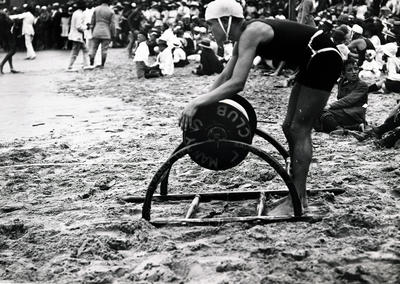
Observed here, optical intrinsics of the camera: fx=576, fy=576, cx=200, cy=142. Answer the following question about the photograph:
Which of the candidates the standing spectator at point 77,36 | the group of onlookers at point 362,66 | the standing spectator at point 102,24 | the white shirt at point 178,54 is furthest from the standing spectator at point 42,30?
the group of onlookers at point 362,66

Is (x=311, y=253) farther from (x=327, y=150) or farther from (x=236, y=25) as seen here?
(x=327, y=150)

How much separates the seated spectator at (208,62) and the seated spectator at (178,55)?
233cm

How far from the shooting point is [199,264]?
358 centimetres

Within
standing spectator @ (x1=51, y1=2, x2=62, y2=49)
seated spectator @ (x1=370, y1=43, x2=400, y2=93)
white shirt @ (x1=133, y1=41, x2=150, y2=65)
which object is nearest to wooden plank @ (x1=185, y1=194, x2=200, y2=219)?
seated spectator @ (x1=370, y1=43, x2=400, y2=93)

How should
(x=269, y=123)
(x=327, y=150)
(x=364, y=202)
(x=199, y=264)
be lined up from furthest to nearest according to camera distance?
(x=269, y=123) < (x=327, y=150) < (x=364, y=202) < (x=199, y=264)

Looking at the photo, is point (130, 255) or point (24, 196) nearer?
point (130, 255)

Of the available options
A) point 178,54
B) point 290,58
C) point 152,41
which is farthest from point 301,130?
point 152,41

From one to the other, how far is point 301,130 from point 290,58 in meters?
0.55

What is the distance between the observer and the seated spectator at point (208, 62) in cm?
1468

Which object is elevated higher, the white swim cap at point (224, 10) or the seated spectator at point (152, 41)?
the white swim cap at point (224, 10)

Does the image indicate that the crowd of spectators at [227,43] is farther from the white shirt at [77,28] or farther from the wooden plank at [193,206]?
the wooden plank at [193,206]

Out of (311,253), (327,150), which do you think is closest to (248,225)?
(311,253)

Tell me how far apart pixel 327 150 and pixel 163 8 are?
67.7 ft

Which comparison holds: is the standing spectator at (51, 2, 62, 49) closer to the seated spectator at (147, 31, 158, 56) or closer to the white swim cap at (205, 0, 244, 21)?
the seated spectator at (147, 31, 158, 56)
